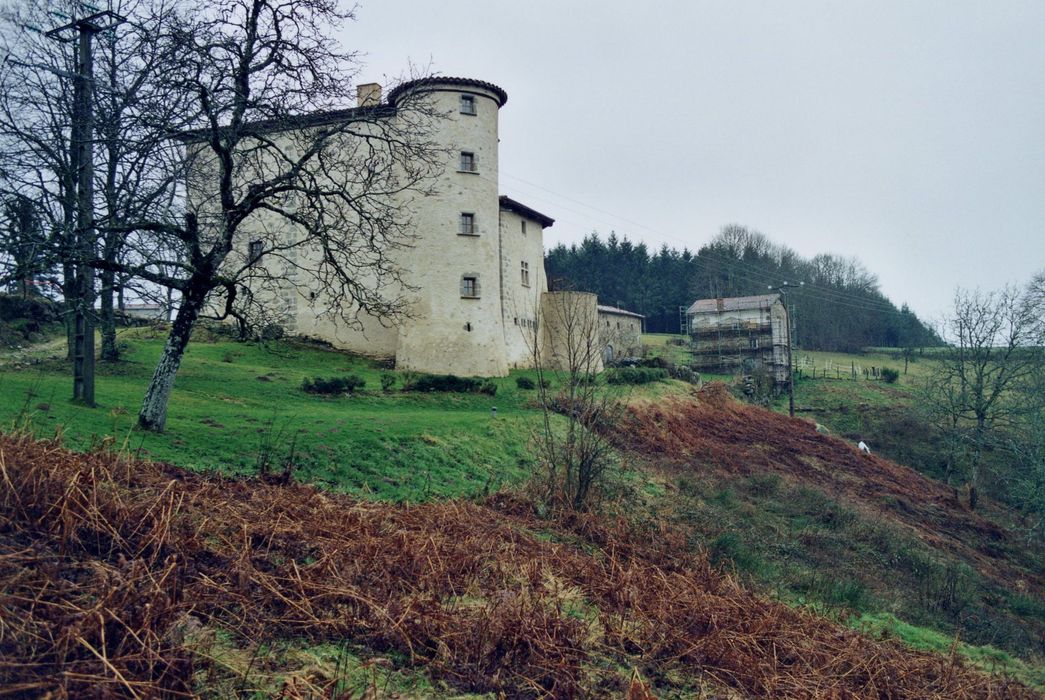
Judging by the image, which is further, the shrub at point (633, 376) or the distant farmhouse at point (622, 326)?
the distant farmhouse at point (622, 326)

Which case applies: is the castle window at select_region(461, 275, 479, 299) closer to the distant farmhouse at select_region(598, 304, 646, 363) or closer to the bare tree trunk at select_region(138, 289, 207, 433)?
the distant farmhouse at select_region(598, 304, 646, 363)

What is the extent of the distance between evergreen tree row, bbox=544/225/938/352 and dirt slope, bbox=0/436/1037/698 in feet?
224

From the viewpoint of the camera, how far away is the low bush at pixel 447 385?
25.8 metres

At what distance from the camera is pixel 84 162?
14727mm

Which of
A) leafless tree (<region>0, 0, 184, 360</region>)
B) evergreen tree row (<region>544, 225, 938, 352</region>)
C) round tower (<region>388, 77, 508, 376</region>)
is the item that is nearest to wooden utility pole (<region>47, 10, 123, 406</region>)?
leafless tree (<region>0, 0, 184, 360</region>)

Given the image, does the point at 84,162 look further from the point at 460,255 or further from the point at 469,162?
the point at 469,162

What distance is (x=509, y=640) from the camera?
Answer: 502cm

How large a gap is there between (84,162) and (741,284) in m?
70.9

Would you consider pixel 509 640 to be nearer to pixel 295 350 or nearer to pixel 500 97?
pixel 295 350

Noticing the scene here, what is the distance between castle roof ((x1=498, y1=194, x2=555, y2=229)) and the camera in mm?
38062

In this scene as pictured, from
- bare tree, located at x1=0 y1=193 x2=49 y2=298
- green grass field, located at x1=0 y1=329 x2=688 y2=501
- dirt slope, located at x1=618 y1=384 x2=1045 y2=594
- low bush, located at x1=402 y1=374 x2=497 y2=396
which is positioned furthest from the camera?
low bush, located at x1=402 y1=374 x2=497 y2=396

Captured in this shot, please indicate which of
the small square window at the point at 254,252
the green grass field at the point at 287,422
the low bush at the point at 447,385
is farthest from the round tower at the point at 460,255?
the small square window at the point at 254,252

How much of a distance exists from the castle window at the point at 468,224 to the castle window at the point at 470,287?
6.75 feet

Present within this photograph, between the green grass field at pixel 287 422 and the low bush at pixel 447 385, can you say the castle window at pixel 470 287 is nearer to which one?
the green grass field at pixel 287 422
